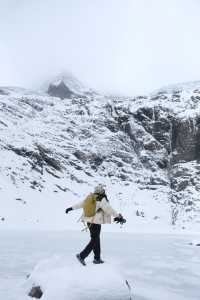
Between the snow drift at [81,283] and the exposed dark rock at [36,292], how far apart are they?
79 mm

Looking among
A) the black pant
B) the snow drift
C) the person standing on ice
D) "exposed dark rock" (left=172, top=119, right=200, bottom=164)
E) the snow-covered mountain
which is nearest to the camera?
the snow drift

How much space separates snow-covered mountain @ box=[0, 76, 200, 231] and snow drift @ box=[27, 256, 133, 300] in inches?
2092

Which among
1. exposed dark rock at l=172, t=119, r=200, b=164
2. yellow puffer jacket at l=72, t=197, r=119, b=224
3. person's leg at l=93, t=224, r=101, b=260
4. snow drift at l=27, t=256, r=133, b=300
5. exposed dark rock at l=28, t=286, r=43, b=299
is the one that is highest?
exposed dark rock at l=172, t=119, r=200, b=164

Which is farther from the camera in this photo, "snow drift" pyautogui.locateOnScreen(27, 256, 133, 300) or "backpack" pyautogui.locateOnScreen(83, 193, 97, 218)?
"backpack" pyautogui.locateOnScreen(83, 193, 97, 218)

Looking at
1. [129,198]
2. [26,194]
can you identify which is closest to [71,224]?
[26,194]

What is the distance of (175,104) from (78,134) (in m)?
31.9

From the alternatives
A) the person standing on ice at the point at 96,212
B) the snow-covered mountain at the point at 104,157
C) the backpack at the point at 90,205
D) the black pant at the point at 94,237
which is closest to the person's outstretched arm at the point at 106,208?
the person standing on ice at the point at 96,212

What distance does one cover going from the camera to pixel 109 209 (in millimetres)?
11266

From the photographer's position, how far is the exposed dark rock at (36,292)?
10156 millimetres

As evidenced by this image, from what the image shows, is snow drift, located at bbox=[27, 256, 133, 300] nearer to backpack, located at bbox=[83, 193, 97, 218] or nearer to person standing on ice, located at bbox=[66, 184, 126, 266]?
person standing on ice, located at bbox=[66, 184, 126, 266]

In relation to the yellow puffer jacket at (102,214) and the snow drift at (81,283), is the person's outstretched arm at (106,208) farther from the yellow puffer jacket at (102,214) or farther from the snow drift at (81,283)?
the snow drift at (81,283)

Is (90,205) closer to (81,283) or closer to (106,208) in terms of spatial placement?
(106,208)

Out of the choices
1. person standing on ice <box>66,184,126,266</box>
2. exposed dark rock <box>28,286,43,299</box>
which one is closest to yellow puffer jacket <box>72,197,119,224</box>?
person standing on ice <box>66,184,126,266</box>

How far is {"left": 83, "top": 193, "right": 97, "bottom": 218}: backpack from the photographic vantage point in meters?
11.2
